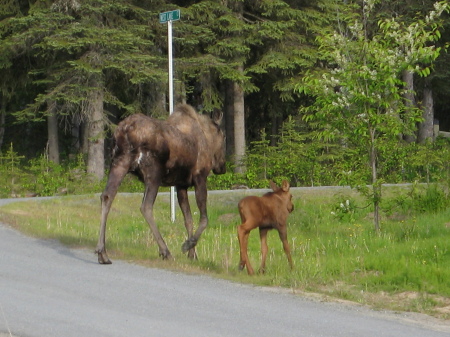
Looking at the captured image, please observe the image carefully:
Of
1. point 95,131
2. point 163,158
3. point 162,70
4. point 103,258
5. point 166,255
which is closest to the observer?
point 103,258

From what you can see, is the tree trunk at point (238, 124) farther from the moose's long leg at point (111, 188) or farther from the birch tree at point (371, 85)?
the moose's long leg at point (111, 188)

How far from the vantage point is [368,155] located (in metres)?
17.2

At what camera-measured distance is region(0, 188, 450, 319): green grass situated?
445 inches

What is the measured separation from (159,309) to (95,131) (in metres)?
20.8

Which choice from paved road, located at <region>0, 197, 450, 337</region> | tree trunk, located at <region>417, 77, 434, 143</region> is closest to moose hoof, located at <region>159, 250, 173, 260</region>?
paved road, located at <region>0, 197, 450, 337</region>

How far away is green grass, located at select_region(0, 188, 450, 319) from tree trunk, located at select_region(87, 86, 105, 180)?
6678mm

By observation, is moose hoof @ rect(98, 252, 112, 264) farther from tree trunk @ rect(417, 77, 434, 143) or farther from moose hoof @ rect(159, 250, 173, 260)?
tree trunk @ rect(417, 77, 434, 143)

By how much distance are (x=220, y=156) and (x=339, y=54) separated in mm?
3350

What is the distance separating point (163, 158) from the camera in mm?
13055

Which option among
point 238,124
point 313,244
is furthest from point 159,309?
point 238,124

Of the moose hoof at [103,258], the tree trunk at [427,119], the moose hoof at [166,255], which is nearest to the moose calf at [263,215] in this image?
the moose hoof at [166,255]

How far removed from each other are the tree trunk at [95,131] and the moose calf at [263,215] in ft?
56.5

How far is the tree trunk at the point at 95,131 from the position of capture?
96.1 feet

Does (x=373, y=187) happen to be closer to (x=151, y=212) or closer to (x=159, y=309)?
(x=151, y=212)
